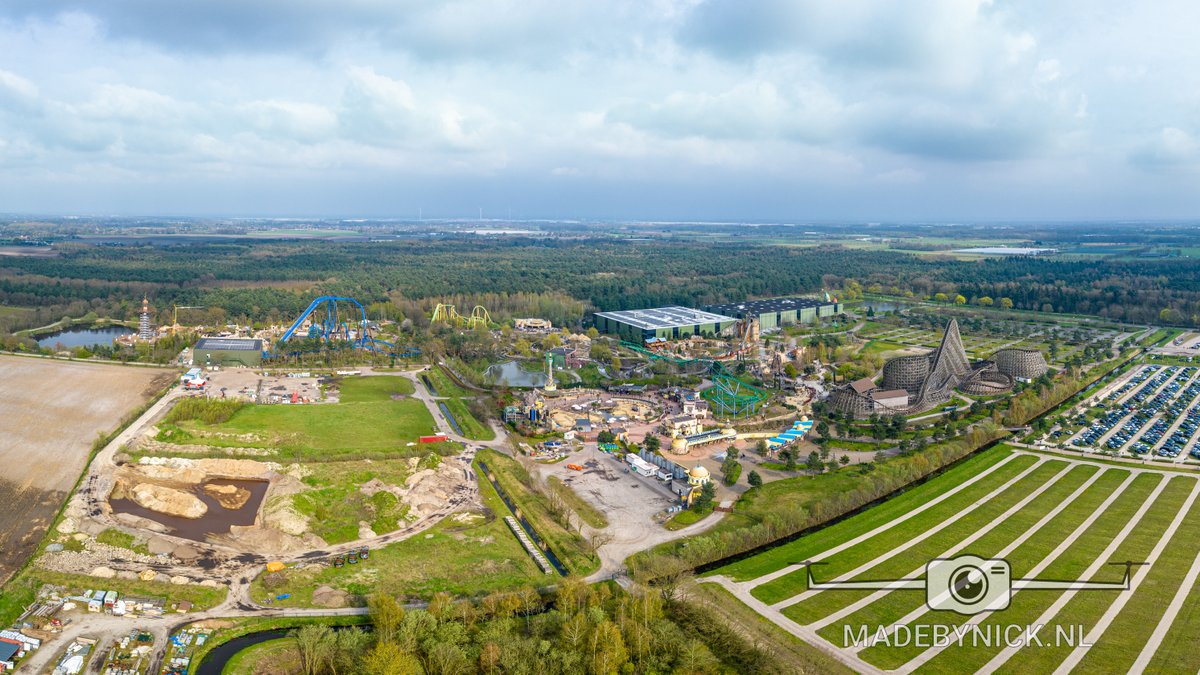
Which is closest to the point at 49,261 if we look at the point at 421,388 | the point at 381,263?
the point at 381,263

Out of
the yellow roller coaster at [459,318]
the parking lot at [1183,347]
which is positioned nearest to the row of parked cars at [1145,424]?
the parking lot at [1183,347]

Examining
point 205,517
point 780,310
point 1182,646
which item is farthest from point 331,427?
point 780,310

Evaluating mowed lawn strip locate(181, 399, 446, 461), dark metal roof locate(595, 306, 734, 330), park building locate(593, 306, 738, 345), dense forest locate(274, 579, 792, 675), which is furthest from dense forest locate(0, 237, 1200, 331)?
dense forest locate(274, 579, 792, 675)

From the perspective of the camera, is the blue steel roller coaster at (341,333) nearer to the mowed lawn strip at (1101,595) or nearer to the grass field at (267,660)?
the grass field at (267,660)

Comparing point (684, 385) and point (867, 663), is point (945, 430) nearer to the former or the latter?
point (684, 385)

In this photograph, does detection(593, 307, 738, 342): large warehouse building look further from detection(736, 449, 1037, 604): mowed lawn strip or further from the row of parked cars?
detection(736, 449, 1037, 604): mowed lawn strip
